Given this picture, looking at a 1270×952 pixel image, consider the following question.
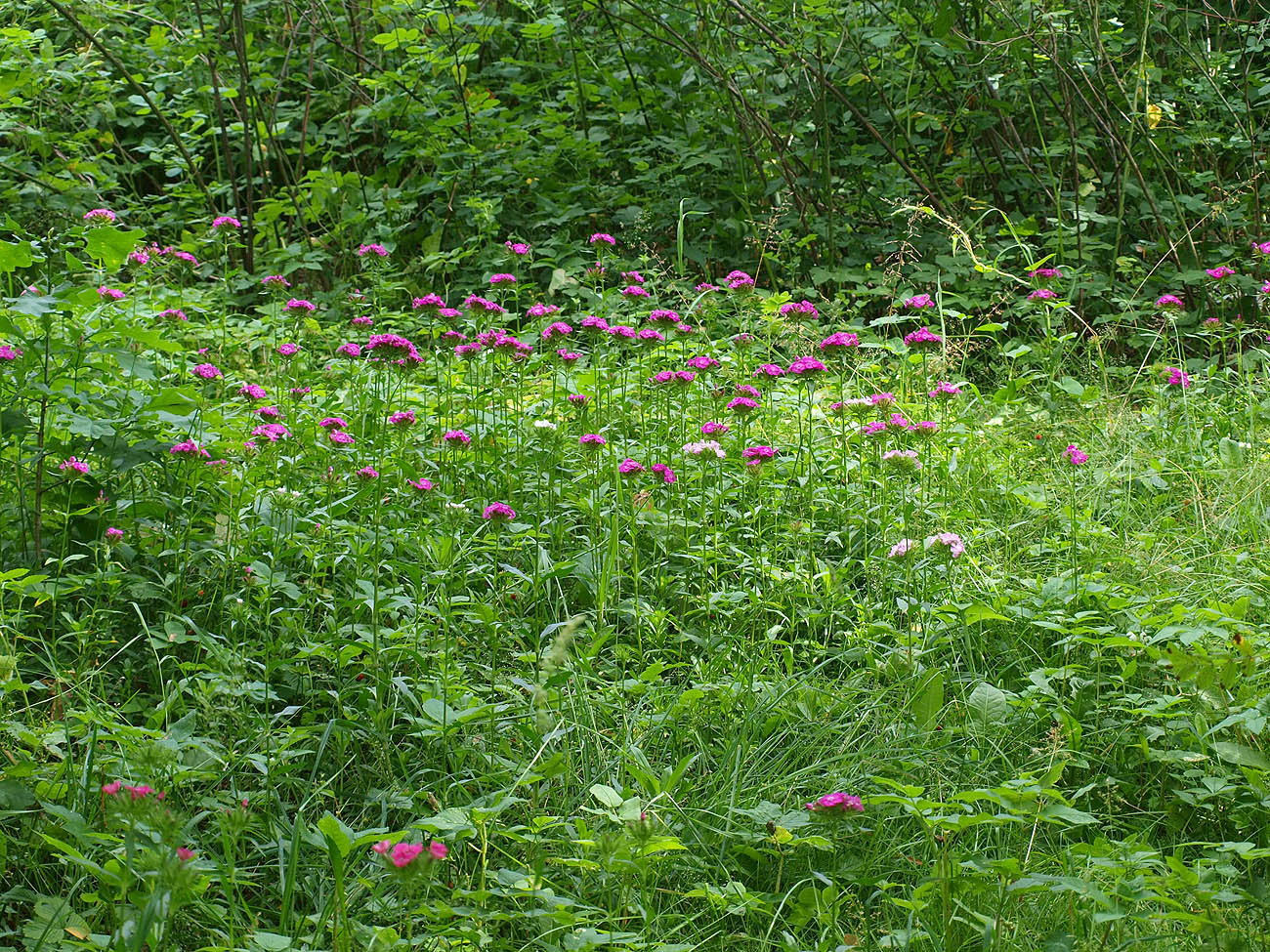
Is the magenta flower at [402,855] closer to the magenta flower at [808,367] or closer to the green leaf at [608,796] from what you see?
the green leaf at [608,796]

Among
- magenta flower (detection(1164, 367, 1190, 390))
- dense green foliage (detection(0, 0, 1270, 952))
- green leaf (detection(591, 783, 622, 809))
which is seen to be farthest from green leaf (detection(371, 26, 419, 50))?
green leaf (detection(591, 783, 622, 809))

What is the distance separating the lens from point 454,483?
261cm

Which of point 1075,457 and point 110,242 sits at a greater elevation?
point 110,242

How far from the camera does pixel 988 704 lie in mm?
1893

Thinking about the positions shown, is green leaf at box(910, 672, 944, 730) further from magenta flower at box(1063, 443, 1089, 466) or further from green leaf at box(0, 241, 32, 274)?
green leaf at box(0, 241, 32, 274)

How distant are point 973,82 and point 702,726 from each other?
3815 millimetres

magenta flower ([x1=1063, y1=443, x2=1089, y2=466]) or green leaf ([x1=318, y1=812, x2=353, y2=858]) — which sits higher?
green leaf ([x1=318, y1=812, x2=353, y2=858])

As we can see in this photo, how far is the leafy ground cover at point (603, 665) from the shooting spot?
57.7 inches

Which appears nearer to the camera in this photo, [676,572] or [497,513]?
[497,513]

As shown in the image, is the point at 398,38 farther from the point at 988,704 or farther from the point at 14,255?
the point at 988,704

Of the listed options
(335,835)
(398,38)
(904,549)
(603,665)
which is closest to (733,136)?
(398,38)

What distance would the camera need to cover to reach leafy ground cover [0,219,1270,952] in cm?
147

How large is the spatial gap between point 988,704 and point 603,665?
2.39 ft

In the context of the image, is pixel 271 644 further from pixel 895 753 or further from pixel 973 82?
pixel 973 82
